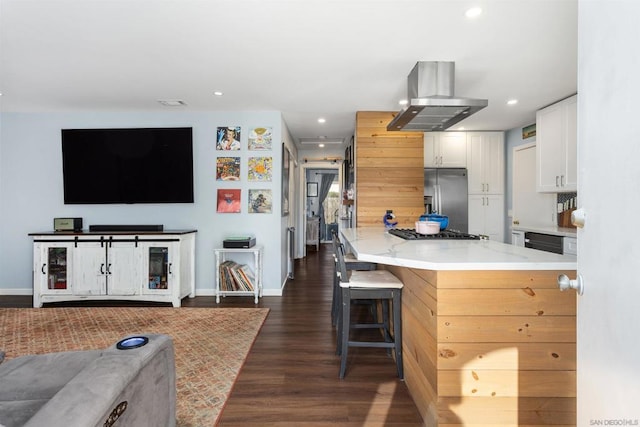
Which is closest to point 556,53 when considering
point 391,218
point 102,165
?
point 391,218

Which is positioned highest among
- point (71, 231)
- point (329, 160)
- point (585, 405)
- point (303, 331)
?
point (329, 160)

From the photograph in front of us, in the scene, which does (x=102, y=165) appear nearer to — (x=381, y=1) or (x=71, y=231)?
(x=71, y=231)

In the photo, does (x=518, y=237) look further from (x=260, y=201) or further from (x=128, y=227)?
(x=128, y=227)

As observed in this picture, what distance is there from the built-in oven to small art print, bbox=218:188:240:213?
370cm

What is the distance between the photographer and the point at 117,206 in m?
4.34

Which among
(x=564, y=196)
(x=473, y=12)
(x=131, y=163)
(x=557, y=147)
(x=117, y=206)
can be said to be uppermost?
(x=473, y=12)

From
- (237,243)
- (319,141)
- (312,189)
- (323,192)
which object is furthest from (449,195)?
(312,189)

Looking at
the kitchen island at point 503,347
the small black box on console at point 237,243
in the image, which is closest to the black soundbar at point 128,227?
the small black box on console at point 237,243

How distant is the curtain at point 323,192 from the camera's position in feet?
34.0

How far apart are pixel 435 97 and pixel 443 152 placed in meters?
2.69

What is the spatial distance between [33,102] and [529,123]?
20.9ft

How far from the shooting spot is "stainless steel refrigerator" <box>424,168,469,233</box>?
5.05m

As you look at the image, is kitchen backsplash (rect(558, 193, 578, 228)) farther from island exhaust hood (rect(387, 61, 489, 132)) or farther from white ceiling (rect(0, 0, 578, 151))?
island exhaust hood (rect(387, 61, 489, 132))

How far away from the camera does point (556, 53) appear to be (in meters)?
2.63
